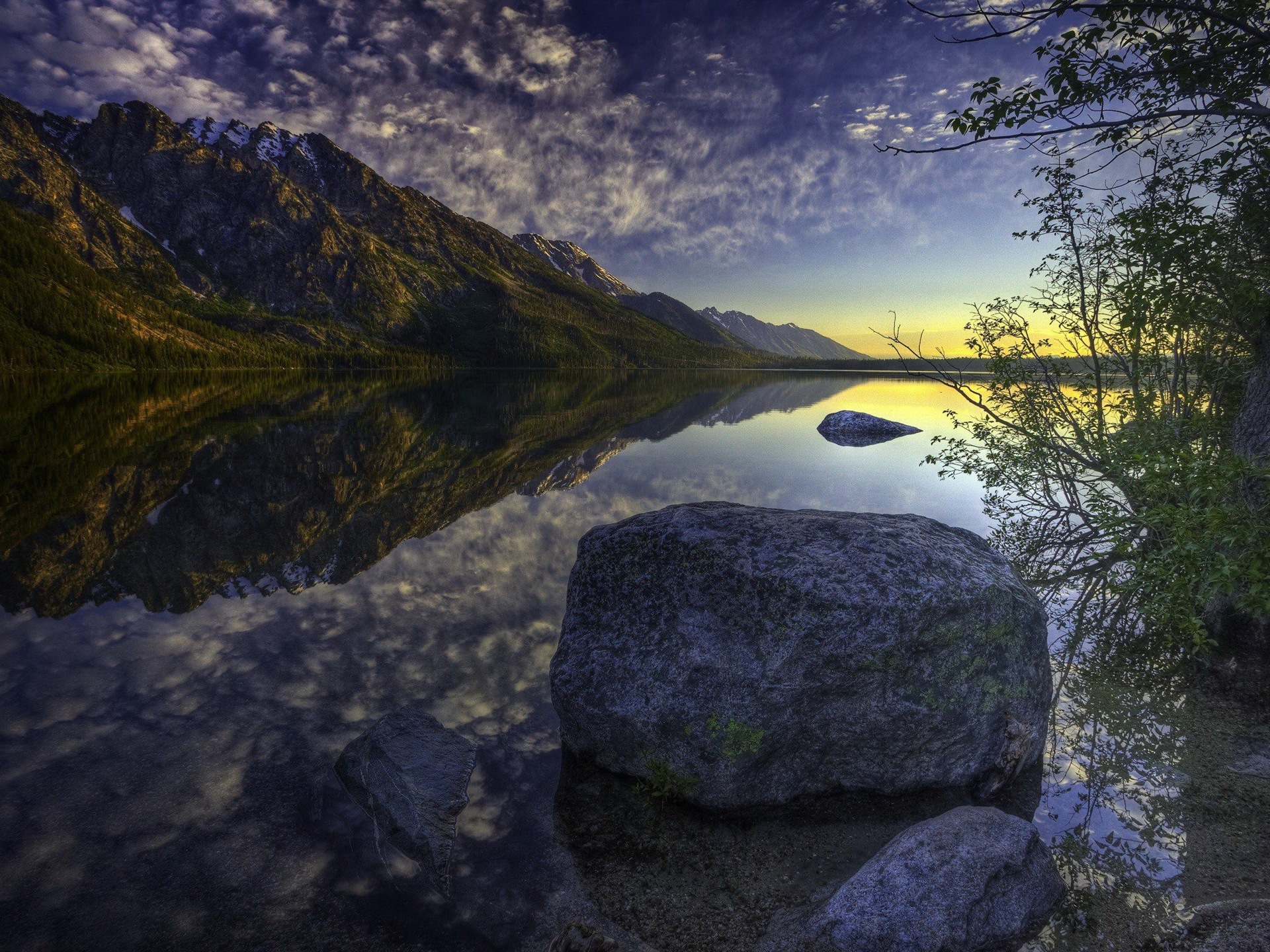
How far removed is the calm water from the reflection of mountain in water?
13 centimetres

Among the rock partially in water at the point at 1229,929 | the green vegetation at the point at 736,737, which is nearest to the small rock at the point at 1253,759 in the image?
the rock partially in water at the point at 1229,929

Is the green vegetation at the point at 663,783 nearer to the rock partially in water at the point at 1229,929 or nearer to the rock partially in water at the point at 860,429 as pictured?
the rock partially in water at the point at 1229,929

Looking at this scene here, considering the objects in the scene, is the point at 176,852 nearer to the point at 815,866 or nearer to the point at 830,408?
the point at 815,866

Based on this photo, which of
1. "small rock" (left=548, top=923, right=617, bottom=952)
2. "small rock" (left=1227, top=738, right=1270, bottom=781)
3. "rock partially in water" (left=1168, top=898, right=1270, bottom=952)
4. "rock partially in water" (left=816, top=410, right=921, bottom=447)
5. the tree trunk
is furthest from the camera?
"rock partially in water" (left=816, top=410, right=921, bottom=447)

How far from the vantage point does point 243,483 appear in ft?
60.3

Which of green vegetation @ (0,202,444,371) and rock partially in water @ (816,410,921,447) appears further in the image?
green vegetation @ (0,202,444,371)

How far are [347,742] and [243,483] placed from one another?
15473mm

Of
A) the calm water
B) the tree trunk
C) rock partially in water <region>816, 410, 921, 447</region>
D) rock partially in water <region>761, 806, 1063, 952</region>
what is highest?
the tree trunk

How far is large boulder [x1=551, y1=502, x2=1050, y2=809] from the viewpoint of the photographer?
18.5ft

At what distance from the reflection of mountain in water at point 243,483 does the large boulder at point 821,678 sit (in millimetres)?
7658

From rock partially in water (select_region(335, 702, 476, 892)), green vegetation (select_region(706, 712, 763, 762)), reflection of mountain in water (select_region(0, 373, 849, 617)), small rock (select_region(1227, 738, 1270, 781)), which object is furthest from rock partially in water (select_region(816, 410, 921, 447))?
rock partially in water (select_region(335, 702, 476, 892))

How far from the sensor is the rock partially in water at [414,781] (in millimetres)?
5047

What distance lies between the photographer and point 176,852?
484 cm

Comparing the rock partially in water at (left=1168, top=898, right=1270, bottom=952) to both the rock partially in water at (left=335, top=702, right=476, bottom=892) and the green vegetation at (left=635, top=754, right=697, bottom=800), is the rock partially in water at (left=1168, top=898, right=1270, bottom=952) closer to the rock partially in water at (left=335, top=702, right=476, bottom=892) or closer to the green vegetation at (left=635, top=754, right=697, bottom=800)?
the green vegetation at (left=635, top=754, right=697, bottom=800)
